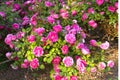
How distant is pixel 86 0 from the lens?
189 inches

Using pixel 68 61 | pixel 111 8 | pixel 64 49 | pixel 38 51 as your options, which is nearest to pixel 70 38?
pixel 64 49

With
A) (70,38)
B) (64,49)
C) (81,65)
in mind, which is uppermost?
(70,38)

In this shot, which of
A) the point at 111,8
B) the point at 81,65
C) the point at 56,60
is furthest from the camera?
the point at 111,8

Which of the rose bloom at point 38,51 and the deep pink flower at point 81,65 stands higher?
the rose bloom at point 38,51

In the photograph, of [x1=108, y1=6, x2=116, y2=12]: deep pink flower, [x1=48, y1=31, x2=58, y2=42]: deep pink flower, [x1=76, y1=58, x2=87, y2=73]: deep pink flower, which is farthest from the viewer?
[x1=108, y1=6, x2=116, y2=12]: deep pink flower

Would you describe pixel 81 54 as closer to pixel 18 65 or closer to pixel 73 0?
pixel 18 65

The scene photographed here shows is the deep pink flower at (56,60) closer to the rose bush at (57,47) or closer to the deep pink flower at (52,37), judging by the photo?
the rose bush at (57,47)

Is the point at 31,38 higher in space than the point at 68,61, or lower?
higher

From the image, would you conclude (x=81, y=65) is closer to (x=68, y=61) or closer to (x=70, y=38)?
(x=68, y=61)

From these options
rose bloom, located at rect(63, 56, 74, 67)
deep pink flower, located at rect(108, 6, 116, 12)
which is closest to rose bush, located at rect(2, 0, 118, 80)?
rose bloom, located at rect(63, 56, 74, 67)

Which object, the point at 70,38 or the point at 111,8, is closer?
the point at 70,38

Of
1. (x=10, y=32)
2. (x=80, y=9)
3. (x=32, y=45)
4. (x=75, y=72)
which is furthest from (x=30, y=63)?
(x=80, y=9)

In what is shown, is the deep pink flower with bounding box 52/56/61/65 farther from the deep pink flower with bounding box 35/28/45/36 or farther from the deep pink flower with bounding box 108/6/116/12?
the deep pink flower with bounding box 108/6/116/12

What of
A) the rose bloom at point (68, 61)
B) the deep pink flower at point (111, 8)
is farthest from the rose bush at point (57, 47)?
the deep pink flower at point (111, 8)
